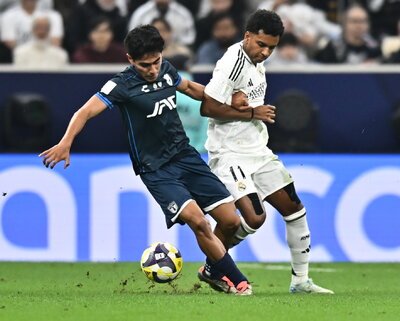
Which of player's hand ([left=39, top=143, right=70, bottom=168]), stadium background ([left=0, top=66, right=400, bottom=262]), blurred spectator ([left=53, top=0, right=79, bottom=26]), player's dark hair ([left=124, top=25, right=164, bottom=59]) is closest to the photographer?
player's hand ([left=39, top=143, right=70, bottom=168])

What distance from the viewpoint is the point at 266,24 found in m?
8.73

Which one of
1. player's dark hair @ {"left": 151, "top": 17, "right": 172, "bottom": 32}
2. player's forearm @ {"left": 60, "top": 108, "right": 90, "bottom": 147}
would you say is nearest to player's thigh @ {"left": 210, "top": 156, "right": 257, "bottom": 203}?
player's forearm @ {"left": 60, "top": 108, "right": 90, "bottom": 147}

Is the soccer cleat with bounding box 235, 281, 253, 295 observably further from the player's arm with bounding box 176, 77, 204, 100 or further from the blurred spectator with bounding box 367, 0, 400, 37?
the blurred spectator with bounding box 367, 0, 400, 37

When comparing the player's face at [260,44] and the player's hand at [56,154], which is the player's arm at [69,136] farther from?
the player's face at [260,44]

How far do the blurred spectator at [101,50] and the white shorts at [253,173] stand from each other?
5.07m

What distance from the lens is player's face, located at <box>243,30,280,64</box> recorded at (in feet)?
28.8

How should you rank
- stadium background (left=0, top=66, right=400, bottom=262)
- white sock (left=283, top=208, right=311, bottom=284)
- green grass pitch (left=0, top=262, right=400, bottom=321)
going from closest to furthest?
green grass pitch (left=0, top=262, right=400, bottom=321)
white sock (left=283, top=208, right=311, bottom=284)
stadium background (left=0, top=66, right=400, bottom=262)

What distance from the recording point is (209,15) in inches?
582

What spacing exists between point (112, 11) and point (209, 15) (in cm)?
126

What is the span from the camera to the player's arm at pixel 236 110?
8.91 metres

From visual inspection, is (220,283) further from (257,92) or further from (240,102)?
(257,92)

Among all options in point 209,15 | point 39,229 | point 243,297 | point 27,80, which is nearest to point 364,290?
point 243,297

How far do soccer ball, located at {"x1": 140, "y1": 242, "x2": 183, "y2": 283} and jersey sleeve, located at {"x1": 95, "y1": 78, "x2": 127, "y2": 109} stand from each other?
1235 millimetres

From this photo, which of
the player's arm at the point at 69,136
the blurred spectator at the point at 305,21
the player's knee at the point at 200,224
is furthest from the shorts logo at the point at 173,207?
the blurred spectator at the point at 305,21
